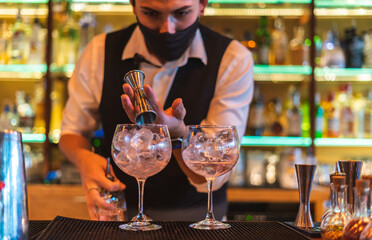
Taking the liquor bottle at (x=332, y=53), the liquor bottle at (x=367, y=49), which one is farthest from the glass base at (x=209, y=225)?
the liquor bottle at (x=367, y=49)

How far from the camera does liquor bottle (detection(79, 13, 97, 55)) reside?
118 inches

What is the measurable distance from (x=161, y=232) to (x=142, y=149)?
0.14m

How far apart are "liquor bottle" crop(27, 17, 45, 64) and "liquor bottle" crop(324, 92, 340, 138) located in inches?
69.0

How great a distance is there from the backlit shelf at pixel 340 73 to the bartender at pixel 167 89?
136cm

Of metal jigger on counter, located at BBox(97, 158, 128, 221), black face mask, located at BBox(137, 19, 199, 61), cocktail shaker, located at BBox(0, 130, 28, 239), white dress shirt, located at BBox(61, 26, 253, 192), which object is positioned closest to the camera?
cocktail shaker, located at BBox(0, 130, 28, 239)

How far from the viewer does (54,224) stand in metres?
0.85

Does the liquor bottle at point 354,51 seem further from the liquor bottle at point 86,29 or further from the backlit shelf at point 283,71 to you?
the liquor bottle at point 86,29

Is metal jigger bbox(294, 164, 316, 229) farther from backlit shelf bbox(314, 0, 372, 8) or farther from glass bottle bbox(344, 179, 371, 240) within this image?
backlit shelf bbox(314, 0, 372, 8)

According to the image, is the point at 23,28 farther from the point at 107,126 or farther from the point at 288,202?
the point at 288,202

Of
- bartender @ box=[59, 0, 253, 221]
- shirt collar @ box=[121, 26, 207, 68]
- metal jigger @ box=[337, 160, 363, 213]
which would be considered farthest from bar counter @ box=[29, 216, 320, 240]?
shirt collar @ box=[121, 26, 207, 68]

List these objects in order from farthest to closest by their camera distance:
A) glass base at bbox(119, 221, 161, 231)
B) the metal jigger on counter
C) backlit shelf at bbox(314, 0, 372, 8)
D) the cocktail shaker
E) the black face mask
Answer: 1. backlit shelf at bbox(314, 0, 372, 8)
2. the black face mask
3. the metal jigger on counter
4. glass base at bbox(119, 221, 161, 231)
5. the cocktail shaker

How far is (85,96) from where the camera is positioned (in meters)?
1.72

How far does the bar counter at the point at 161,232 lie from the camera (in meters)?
0.79

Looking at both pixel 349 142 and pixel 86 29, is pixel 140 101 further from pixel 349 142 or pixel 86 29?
pixel 349 142
